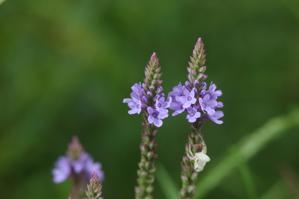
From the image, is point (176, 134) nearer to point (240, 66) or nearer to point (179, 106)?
point (240, 66)

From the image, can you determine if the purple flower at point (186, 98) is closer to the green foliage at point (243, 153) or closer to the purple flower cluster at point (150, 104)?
→ the purple flower cluster at point (150, 104)

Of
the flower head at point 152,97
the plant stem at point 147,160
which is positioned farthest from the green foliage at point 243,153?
the flower head at point 152,97

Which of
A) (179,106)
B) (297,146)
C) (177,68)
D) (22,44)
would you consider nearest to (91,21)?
(22,44)

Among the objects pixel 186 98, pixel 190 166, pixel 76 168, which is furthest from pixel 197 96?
pixel 76 168

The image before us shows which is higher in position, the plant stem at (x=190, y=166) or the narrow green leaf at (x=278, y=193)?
the narrow green leaf at (x=278, y=193)

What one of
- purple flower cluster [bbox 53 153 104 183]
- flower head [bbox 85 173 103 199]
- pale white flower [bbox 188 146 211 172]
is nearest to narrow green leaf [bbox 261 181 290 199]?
purple flower cluster [bbox 53 153 104 183]
